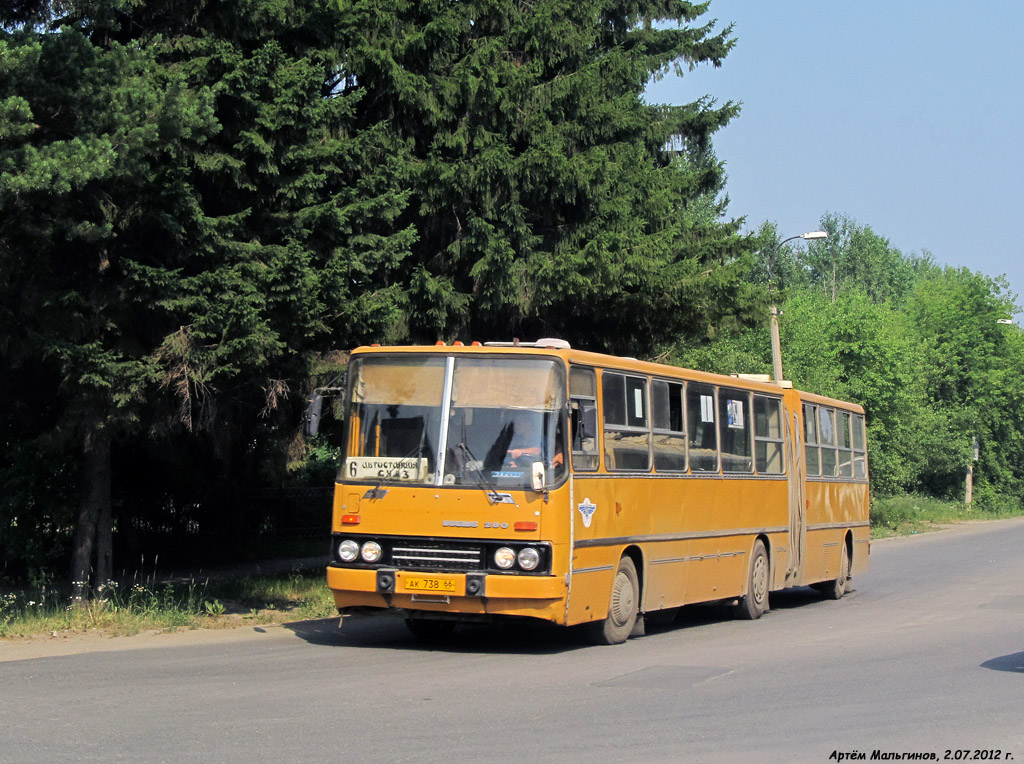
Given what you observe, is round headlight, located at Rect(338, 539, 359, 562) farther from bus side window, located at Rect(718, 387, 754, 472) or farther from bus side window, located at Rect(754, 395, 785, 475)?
bus side window, located at Rect(754, 395, 785, 475)

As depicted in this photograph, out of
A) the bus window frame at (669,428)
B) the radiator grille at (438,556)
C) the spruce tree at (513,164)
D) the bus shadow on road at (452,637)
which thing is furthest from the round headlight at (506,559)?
the spruce tree at (513,164)

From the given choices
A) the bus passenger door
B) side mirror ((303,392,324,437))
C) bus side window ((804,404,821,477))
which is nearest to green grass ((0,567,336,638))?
side mirror ((303,392,324,437))

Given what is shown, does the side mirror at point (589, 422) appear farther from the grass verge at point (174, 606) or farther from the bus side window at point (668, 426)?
the grass verge at point (174, 606)

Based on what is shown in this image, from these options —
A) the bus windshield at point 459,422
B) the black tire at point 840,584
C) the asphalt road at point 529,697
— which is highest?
the bus windshield at point 459,422

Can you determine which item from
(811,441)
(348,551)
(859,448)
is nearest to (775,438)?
(811,441)

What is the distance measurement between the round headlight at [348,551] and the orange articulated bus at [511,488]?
1 centimetres

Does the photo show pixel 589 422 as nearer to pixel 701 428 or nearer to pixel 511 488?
pixel 511 488

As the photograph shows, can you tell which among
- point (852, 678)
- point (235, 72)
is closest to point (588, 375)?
point (852, 678)

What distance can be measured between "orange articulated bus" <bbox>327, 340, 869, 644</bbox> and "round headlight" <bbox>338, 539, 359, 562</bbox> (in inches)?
0.5

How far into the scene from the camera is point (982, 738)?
7973mm

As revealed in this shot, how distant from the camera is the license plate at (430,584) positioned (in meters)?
12.0

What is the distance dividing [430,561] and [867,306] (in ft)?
124

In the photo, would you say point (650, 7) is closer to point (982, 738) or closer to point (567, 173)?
point (567, 173)

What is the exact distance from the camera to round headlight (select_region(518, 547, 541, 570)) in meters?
11.9
